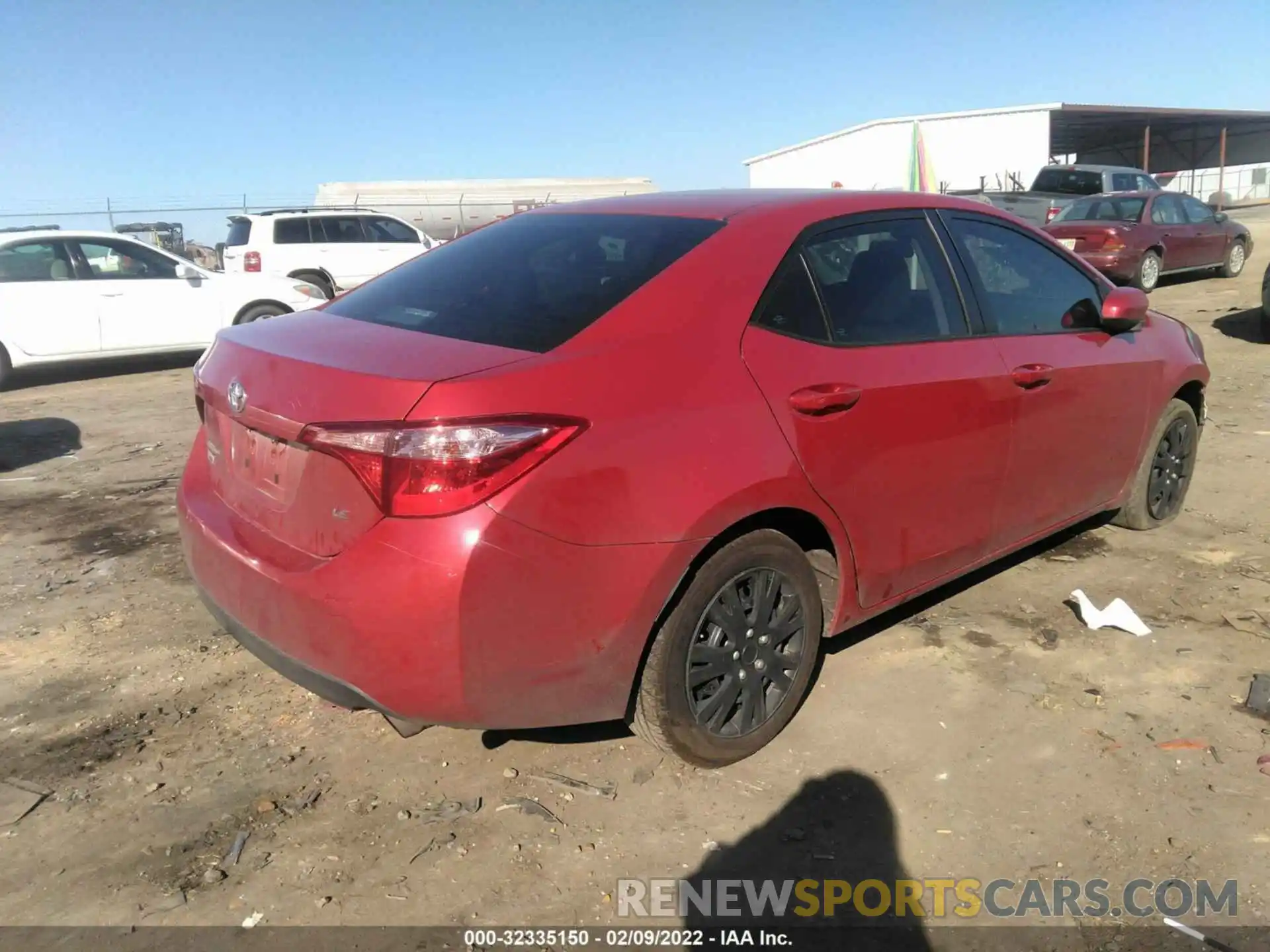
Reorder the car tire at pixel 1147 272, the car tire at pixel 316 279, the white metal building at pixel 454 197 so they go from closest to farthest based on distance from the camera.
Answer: the car tire at pixel 1147 272, the car tire at pixel 316 279, the white metal building at pixel 454 197

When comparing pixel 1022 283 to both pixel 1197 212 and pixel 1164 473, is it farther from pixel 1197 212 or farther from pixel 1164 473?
pixel 1197 212

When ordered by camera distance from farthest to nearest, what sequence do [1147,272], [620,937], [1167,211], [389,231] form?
1. [389,231]
2. [1167,211]
3. [1147,272]
4. [620,937]

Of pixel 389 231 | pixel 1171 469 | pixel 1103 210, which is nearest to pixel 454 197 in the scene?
pixel 389 231

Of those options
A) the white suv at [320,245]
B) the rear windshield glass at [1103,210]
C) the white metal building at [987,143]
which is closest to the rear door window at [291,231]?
the white suv at [320,245]

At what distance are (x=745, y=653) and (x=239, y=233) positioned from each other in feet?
51.2

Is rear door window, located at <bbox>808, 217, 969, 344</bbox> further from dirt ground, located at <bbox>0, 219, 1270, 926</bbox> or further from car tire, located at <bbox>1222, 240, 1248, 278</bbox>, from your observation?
car tire, located at <bbox>1222, 240, 1248, 278</bbox>

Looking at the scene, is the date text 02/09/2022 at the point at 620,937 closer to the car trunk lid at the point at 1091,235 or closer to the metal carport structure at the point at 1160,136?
the car trunk lid at the point at 1091,235

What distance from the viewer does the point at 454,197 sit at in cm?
3250

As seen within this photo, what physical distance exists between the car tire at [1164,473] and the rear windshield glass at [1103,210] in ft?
36.8

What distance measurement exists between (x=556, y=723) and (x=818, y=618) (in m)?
1.03

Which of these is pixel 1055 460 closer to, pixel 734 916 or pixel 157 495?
pixel 734 916

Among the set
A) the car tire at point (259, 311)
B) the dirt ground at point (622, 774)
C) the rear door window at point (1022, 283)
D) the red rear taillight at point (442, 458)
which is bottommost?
the dirt ground at point (622, 774)

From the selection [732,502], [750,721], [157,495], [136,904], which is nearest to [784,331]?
[732,502]

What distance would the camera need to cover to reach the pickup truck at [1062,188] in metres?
16.0
